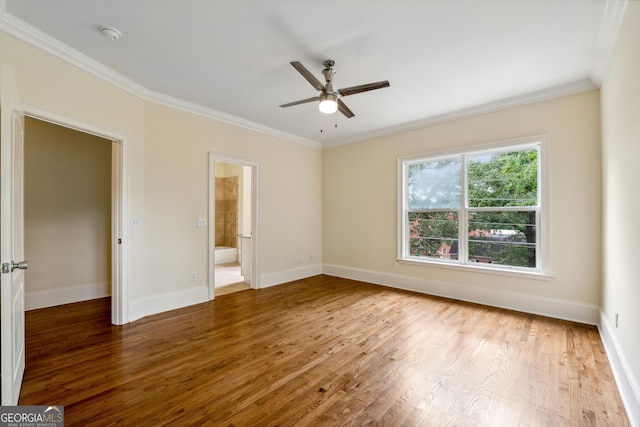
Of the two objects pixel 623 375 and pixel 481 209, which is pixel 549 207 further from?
pixel 623 375

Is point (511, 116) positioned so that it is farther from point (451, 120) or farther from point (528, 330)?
point (528, 330)

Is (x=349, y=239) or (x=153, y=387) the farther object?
(x=349, y=239)

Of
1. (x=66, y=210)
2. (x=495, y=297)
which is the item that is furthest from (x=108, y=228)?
(x=495, y=297)

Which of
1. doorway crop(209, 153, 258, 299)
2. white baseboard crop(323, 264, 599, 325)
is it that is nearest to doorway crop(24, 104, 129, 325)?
doorway crop(209, 153, 258, 299)

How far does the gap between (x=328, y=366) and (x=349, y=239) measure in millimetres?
3319

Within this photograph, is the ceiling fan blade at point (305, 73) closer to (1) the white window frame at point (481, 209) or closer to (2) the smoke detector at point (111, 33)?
(2) the smoke detector at point (111, 33)

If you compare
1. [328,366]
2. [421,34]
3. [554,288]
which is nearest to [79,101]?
[421,34]

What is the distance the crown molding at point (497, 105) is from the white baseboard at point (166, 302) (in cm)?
389

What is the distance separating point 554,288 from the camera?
337 centimetres

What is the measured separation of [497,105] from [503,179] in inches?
39.8

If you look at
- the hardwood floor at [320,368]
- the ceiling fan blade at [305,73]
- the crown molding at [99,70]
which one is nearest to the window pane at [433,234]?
the hardwood floor at [320,368]

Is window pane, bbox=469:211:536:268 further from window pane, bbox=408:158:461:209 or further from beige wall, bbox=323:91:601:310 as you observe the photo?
window pane, bbox=408:158:461:209

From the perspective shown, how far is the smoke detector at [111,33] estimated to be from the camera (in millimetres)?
2258

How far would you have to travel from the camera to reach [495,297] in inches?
149
